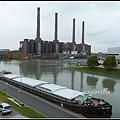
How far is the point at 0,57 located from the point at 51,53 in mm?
39950

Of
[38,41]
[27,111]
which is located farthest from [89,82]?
[38,41]

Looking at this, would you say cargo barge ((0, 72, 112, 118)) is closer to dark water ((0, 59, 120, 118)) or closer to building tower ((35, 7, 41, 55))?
dark water ((0, 59, 120, 118))

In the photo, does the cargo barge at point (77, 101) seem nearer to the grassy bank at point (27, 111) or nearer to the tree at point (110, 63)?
the grassy bank at point (27, 111)

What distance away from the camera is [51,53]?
14638cm

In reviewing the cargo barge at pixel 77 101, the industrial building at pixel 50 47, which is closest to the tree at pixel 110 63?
the cargo barge at pixel 77 101

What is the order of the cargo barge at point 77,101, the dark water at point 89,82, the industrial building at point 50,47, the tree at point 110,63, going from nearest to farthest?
1. the cargo barge at point 77,101
2. the dark water at point 89,82
3. the tree at point 110,63
4. the industrial building at point 50,47

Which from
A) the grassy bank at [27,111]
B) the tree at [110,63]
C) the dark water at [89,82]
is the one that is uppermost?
the tree at [110,63]

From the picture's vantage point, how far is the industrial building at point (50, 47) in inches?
5251

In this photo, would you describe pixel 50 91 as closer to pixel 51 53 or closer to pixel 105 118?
pixel 105 118

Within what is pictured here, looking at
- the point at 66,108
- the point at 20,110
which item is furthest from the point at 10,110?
the point at 66,108

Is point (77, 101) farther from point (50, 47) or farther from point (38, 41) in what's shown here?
point (50, 47)

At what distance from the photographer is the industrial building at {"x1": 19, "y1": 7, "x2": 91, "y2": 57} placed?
133 metres

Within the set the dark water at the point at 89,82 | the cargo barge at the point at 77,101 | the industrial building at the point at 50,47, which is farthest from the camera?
the industrial building at the point at 50,47

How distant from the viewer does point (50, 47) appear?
146 metres
